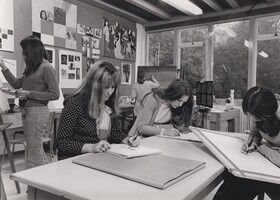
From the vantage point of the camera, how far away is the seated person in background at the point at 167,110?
2170 mm

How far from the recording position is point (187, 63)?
624cm

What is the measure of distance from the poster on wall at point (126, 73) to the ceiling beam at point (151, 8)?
137cm

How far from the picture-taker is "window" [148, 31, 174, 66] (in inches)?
257

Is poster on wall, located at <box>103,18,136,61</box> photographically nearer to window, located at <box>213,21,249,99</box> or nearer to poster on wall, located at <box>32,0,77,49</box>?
poster on wall, located at <box>32,0,77,49</box>

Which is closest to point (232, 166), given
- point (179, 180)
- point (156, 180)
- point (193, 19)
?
point (179, 180)

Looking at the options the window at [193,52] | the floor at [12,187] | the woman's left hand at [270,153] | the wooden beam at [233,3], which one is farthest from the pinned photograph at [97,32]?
the woman's left hand at [270,153]

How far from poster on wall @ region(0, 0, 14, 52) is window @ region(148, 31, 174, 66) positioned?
12.5 feet

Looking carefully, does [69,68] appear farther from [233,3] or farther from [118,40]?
[233,3]

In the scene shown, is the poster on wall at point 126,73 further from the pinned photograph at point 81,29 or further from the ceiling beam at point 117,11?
the pinned photograph at point 81,29

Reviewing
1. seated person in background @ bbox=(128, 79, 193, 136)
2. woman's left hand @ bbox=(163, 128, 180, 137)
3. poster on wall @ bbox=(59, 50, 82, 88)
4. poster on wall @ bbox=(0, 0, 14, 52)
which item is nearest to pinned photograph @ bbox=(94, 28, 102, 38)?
poster on wall @ bbox=(59, 50, 82, 88)

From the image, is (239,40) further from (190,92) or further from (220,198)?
(220,198)

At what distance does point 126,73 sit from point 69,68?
179cm

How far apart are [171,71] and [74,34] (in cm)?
209

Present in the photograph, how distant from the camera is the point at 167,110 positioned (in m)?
2.22
